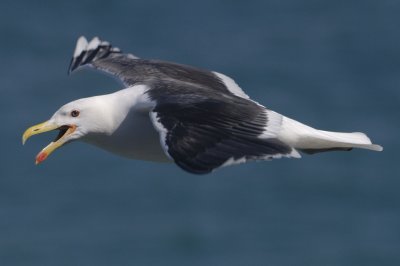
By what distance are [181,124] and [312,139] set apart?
176 centimetres

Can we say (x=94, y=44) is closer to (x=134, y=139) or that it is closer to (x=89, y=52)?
(x=89, y=52)

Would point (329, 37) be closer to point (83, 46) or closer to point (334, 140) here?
point (83, 46)

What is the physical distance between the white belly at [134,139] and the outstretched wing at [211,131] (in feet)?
1.01

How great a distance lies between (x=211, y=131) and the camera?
992cm

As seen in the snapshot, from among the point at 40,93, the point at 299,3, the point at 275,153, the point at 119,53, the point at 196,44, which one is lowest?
the point at 275,153

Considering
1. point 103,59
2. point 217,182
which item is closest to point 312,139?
point 103,59

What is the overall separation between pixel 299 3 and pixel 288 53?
117 inches

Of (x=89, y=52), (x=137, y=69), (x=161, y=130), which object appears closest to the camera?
(x=161, y=130)

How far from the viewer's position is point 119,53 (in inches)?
541

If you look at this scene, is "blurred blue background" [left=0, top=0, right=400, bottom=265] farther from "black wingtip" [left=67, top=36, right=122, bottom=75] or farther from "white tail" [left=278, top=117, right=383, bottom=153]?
"white tail" [left=278, top=117, right=383, bottom=153]

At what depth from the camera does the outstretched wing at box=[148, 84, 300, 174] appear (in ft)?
31.2

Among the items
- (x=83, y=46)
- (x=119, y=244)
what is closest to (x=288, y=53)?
(x=119, y=244)

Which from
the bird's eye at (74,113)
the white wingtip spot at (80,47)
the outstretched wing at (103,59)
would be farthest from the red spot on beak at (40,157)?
the white wingtip spot at (80,47)

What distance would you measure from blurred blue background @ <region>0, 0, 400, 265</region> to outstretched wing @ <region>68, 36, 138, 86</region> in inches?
241
